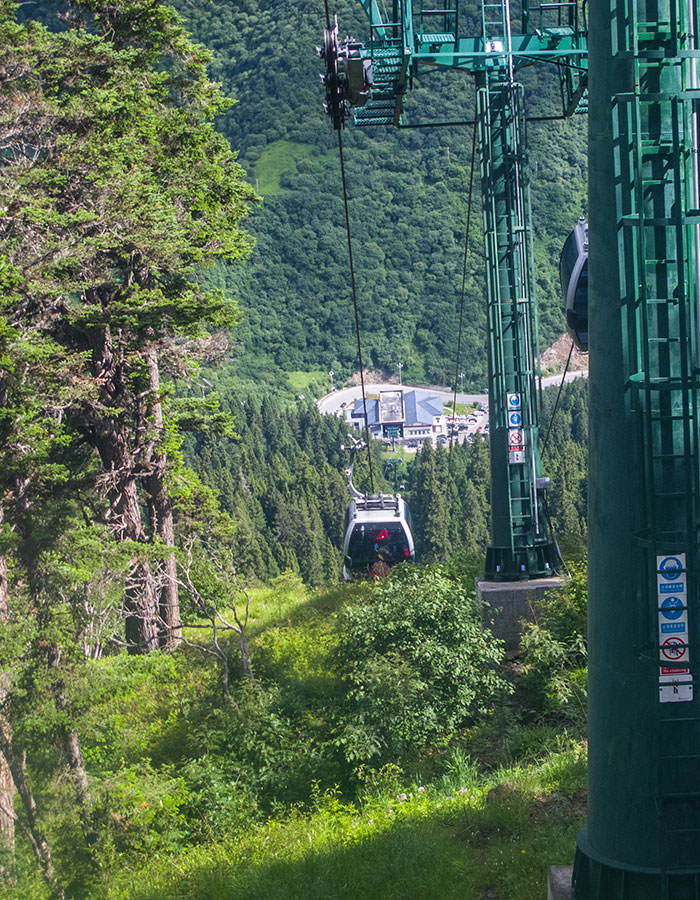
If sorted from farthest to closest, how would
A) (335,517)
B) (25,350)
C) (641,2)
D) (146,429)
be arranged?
(335,517)
(146,429)
(25,350)
(641,2)

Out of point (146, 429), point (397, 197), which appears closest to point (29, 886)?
point (146, 429)

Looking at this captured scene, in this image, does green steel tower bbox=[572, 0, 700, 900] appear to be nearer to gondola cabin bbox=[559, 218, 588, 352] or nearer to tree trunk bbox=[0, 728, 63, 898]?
gondola cabin bbox=[559, 218, 588, 352]

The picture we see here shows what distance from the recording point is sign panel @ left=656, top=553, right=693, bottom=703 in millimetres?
4293

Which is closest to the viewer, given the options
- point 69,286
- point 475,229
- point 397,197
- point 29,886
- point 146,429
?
point 29,886

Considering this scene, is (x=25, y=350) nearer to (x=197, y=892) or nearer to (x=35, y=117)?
(x=35, y=117)

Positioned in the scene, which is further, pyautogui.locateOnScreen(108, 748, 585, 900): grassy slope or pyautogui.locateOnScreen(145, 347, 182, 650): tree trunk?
pyautogui.locateOnScreen(145, 347, 182, 650): tree trunk

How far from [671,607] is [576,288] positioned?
6006 millimetres

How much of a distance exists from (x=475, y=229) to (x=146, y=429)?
14169 centimetres

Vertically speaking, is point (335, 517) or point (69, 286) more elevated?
point (69, 286)

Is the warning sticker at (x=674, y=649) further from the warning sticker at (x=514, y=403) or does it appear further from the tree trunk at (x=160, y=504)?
the tree trunk at (x=160, y=504)

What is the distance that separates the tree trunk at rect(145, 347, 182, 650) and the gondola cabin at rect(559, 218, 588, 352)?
8.12 meters

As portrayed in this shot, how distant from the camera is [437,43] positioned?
40.6 feet

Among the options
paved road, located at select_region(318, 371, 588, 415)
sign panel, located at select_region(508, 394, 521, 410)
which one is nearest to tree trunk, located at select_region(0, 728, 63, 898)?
sign panel, located at select_region(508, 394, 521, 410)

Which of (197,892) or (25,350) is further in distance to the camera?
(25,350)
